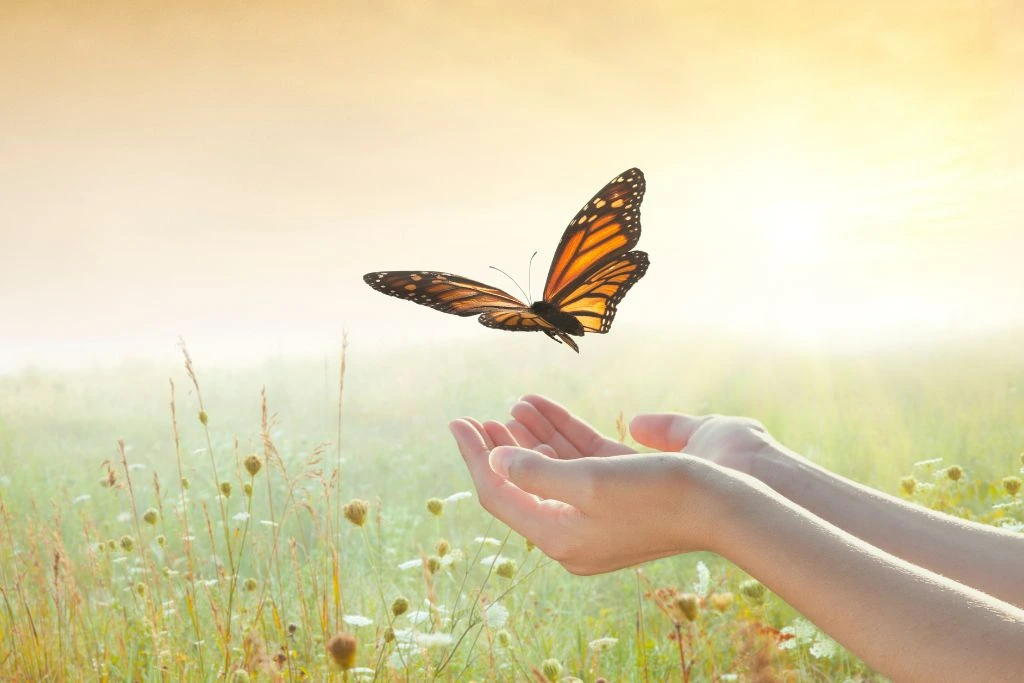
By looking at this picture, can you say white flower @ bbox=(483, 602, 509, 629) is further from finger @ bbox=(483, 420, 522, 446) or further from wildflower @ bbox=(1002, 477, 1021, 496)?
wildflower @ bbox=(1002, 477, 1021, 496)

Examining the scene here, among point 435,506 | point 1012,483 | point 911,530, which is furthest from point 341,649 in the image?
point 1012,483

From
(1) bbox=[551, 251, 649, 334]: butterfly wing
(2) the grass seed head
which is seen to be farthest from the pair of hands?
(1) bbox=[551, 251, 649, 334]: butterfly wing

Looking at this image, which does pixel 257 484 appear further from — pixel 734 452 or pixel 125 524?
pixel 734 452

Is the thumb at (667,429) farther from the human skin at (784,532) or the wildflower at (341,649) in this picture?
the wildflower at (341,649)

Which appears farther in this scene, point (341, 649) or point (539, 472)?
point (539, 472)

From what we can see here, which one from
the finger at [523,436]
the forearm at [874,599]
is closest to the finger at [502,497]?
the finger at [523,436]

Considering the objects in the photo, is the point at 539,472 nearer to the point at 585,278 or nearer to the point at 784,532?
the point at 784,532

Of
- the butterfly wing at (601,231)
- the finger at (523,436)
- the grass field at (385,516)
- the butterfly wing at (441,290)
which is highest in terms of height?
the butterfly wing at (601,231)
